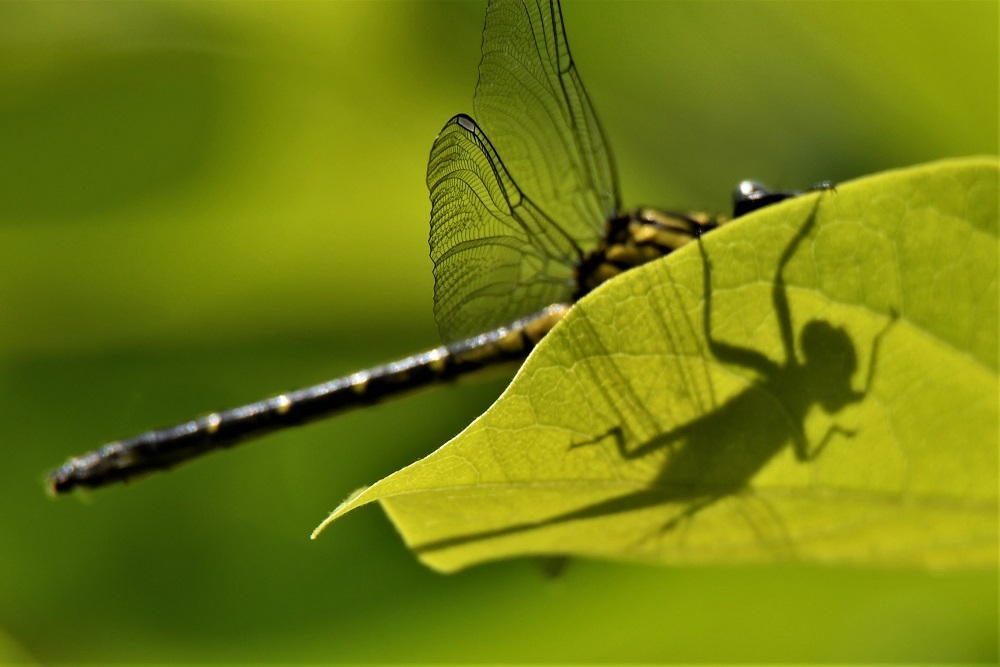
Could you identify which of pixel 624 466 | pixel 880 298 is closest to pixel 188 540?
pixel 624 466

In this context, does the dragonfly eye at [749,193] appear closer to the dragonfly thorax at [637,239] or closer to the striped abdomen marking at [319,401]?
the dragonfly thorax at [637,239]

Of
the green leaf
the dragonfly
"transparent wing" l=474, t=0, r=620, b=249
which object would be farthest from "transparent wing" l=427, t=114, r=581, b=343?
the green leaf

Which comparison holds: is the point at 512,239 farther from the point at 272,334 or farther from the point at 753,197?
the point at 272,334

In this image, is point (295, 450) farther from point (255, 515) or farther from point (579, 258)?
point (579, 258)

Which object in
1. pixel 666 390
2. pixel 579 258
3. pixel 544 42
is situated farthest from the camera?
pixel 579 258

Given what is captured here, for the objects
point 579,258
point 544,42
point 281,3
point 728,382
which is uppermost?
point 281,3

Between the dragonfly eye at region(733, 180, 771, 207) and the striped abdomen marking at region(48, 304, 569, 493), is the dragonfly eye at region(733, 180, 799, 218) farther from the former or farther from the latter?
the striped abdomen marking at region(48, 304, 569, 493)
